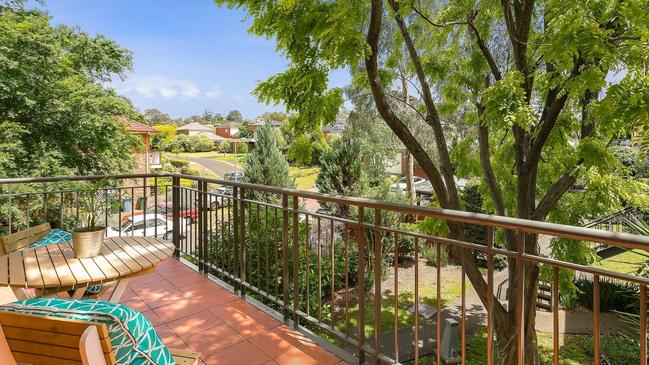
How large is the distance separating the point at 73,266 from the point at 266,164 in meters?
10.6

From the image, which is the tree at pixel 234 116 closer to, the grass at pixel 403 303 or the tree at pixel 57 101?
the tree at pixel 57 101

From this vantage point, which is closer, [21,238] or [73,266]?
[73,266]

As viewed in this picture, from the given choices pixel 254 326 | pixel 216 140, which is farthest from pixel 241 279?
pixel 216 140

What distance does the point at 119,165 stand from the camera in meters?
14.2

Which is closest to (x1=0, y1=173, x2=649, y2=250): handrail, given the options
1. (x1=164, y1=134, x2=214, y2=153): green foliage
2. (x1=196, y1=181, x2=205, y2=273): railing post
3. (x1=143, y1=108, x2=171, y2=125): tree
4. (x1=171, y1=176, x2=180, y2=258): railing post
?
(x1=196, y1=181, x2=205, y2=273): railing post

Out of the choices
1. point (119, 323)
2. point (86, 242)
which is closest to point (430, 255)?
point (86, 242)

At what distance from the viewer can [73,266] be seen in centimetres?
197

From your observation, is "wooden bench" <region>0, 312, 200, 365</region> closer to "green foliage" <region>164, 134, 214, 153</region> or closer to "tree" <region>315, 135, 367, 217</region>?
"tree" <region>315, 135, 367, 217</region>

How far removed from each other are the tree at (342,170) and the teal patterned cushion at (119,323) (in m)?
10.2

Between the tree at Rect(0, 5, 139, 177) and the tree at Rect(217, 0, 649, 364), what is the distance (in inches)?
432

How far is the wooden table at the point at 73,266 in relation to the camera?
176 centimetres

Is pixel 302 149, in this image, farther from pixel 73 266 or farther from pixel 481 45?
pixel 481 45

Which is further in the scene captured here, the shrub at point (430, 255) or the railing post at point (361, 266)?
the shrub at point (430, 255)

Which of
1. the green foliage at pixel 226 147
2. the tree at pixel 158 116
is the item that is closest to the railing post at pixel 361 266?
the green foliage at pixel 226 147
